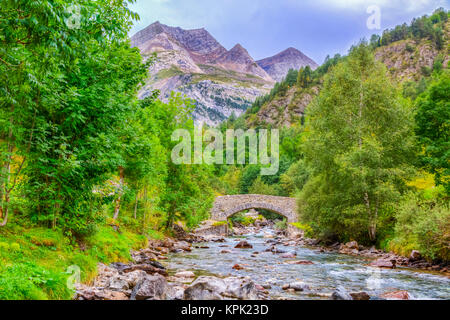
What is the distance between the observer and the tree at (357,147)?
734 inches

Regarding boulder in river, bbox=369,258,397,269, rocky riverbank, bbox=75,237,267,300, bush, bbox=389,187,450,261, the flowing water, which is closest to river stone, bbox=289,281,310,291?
the flowing water

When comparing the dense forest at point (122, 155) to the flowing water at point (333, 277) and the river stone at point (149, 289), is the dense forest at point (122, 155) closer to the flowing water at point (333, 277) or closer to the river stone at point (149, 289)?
the river stone at point (149, 289)

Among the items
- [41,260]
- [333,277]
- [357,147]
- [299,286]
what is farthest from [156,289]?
[357,147]

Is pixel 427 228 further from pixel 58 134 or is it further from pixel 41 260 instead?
pixel 58 134

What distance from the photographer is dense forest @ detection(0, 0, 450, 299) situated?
204 inches

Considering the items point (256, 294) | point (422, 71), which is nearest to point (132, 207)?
point (256, 294)

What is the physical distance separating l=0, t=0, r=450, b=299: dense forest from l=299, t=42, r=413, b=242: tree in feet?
0.26

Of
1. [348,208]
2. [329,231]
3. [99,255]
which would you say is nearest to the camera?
[99,255]

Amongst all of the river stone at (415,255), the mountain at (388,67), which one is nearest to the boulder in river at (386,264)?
the river stone at (415,255)

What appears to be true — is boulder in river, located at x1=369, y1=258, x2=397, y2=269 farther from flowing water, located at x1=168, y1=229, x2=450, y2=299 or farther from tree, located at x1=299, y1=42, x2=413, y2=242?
tree, located at x1=299, y1=42, x2=413, y2=242

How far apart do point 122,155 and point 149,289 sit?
684cm

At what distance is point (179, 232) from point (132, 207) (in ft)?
22.7

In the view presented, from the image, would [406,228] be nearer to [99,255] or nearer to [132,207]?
[99,255]
